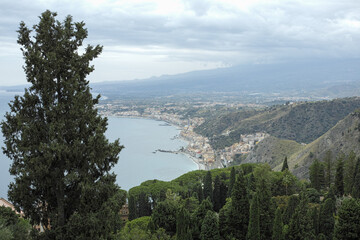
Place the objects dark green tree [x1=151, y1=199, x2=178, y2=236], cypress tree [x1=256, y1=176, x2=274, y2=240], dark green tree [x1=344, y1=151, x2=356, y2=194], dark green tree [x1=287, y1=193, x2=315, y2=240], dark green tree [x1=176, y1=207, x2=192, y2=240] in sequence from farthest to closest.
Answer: dark green tree [x1=344, y1=151, x2=356, y2=194] < dark green tree [x1=151, y1=199, x2=178, y2=236] < cypress tree [x1=256, y1=176, x2=274, y2=240] < dark green tree [x1=176, y1=207, x2=192, y2=240] < dark green tree [x1=287, y1=193, x2=315, y2=240]

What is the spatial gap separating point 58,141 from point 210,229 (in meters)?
8.98

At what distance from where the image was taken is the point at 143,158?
71.9 m

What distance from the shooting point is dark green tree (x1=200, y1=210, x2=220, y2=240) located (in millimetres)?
12680

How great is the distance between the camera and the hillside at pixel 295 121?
75750 mm

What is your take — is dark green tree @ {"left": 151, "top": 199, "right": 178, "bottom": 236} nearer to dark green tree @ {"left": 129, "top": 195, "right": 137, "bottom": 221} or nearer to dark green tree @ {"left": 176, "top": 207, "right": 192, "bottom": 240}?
dark green tree @ {"left": 176, "top": 207, "right": 192, "bottom": 240}

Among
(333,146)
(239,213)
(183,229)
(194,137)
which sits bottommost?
(194,137)

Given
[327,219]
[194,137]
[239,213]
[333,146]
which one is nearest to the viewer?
[239,213]

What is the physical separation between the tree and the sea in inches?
1147

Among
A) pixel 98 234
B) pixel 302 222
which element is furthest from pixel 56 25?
pixel 302 222

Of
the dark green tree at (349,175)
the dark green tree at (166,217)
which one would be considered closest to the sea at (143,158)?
the dark green tree at (166,217)

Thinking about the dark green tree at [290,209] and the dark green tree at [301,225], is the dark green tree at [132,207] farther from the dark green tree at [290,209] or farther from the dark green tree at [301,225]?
the dark green tree at [301,225]

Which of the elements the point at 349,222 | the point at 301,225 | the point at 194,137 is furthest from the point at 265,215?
the point at 194,137

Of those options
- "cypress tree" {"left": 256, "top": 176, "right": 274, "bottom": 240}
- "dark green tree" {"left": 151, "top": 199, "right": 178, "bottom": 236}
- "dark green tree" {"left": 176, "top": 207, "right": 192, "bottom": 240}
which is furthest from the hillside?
"dark green tree" {"left": 176, "top": 207, "right": 192, "bottom": 240}

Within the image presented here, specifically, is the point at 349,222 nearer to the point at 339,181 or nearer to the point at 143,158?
the point at 339,181
